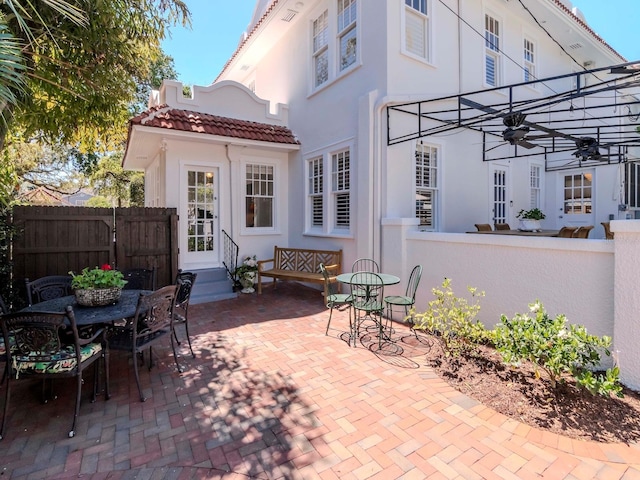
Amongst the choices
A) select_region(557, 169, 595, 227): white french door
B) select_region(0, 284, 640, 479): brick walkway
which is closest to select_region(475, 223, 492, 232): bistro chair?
select_region(557, 169, 595, 227): white french door

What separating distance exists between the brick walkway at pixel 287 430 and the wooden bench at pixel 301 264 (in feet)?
9.90

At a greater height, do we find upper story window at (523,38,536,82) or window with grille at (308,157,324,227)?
upper story window at (523,38,536,82)

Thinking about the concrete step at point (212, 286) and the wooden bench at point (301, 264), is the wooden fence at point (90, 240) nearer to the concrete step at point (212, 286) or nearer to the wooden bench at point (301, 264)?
the concrete step at point (212, 286)

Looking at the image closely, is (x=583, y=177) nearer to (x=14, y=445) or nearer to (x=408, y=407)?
(x=408, y=407)

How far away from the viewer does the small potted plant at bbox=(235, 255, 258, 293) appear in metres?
7.89

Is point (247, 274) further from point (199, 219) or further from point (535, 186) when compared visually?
point (535, 186)

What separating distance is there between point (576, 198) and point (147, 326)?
11912 millimetres

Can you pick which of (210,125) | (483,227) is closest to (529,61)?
(483,227)

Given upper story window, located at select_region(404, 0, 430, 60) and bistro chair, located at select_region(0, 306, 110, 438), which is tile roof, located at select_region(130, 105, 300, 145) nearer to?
upper story window, located at select_region(404, 0, 430, 60)

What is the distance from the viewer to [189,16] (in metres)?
5.12

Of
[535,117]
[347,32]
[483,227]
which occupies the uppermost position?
[347,32]

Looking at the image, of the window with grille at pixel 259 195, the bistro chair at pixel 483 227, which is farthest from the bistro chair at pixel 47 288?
the bistro chair at pixel 483 227

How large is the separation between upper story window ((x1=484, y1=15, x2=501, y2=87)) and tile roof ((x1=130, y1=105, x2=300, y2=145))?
16.9ft

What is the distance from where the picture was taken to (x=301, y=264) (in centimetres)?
810
